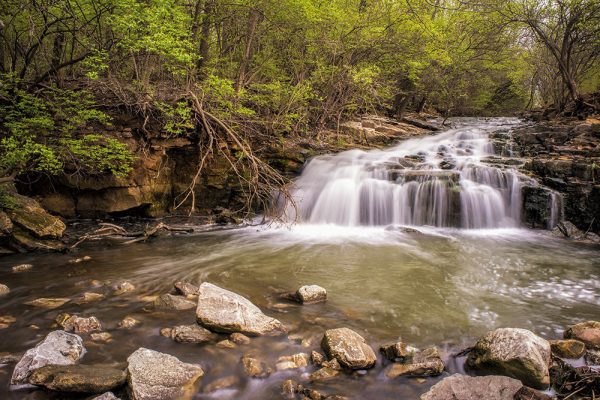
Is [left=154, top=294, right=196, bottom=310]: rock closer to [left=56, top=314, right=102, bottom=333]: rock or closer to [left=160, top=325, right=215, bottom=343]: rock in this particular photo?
[left=160, top=325, right=215, bottom=343]: rock

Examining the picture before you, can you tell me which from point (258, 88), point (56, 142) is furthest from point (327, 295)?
point (258, 88)

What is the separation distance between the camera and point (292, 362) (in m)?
3.04

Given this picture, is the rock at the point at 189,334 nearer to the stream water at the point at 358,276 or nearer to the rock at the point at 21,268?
the stream water at the point at 358,276

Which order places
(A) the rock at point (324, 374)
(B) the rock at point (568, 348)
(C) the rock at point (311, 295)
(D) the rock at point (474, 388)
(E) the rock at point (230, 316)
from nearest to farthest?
(D) the rock at point (474, 388), (A) the rock at point (324, 374), (B) the rock at point (568, 348), (E) the rock at point (230, 316), (C) the rock at point (311, 295)

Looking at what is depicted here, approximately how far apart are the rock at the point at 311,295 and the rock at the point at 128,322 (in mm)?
1819

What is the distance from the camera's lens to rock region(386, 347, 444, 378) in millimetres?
2924

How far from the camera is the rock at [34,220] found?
643cm

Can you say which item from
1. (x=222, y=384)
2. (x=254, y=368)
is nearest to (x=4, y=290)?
(x=222, y=384)

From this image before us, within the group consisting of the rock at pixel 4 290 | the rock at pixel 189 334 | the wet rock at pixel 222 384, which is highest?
the rock at pixel 4 290

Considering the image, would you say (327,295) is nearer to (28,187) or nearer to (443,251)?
(443,251)

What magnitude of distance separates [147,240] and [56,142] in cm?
260

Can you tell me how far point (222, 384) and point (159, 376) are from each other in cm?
48

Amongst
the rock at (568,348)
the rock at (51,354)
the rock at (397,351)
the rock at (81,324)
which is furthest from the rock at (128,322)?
the rock at (568,348)

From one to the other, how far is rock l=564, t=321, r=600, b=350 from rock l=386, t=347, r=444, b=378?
1445 mm
